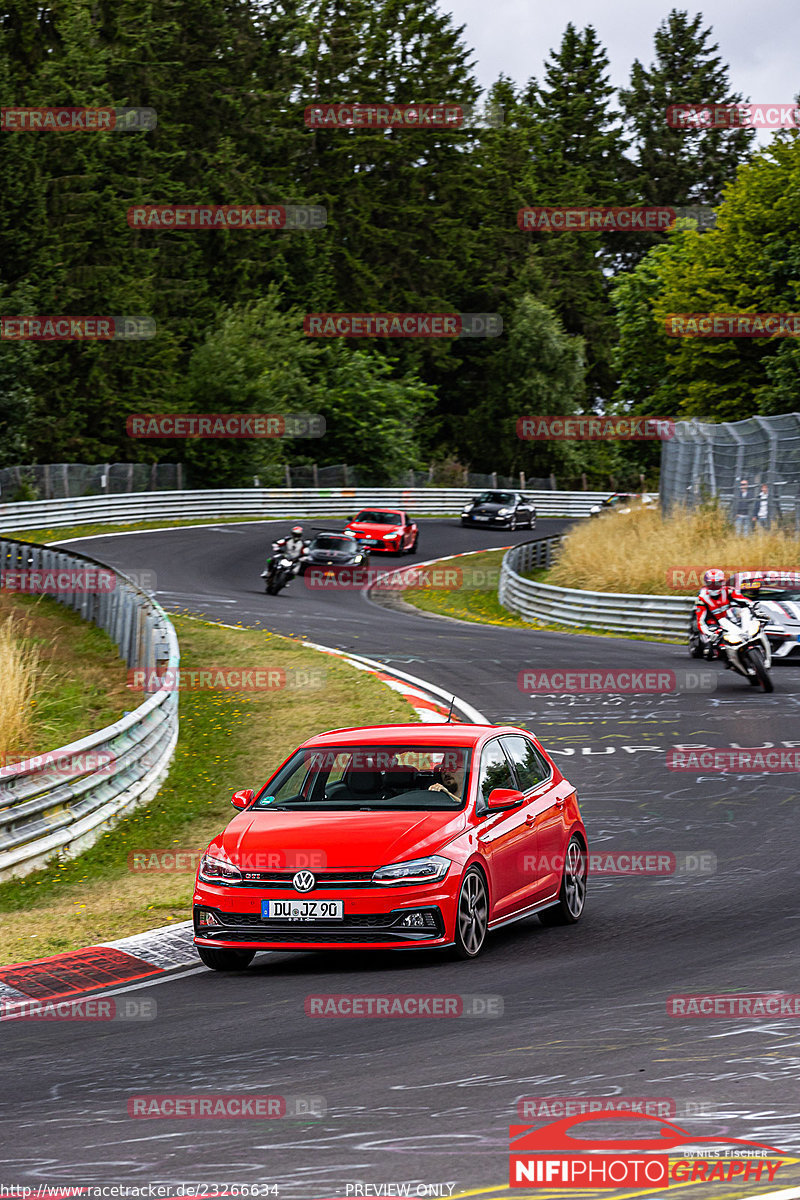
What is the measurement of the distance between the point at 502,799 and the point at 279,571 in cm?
2751

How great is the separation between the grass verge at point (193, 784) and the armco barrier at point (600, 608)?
284 inches

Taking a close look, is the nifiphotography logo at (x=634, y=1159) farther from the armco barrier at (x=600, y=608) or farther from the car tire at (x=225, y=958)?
the armco barrier at (x=600, y=608)

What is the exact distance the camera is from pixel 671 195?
10969 centimetres

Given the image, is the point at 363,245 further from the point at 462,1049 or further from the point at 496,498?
the point at 462,1049

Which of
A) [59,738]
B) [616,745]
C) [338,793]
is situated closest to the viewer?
[338,793]

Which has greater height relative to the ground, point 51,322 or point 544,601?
point 51,322

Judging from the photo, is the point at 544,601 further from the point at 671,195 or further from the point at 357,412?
the point at 671,195

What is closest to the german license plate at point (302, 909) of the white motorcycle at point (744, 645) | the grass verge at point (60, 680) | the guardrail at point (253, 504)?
the grass verge at point (60, 680)

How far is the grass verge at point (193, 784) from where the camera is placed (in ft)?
35.8

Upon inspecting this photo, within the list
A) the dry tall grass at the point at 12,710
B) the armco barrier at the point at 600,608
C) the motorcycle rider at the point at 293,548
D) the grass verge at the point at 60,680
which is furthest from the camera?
the motorcycle rider at the point at 293,548

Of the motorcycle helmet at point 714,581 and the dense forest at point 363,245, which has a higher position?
the dense forest at point 363,245

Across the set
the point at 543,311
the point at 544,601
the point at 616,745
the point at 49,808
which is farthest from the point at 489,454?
the point at 49,808

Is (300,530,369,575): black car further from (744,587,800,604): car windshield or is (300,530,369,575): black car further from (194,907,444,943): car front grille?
(194,907,444,943): car front grille

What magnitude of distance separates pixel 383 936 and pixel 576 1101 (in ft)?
8.79
